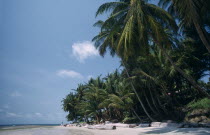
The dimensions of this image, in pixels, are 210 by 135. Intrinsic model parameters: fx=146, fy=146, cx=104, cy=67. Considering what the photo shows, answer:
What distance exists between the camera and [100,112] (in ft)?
95.7

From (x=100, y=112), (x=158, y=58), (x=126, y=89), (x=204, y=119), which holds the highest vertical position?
(x=158, y=58)

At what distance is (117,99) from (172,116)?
Answer: 687cm

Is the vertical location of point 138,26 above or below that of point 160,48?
above

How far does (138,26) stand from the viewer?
29.1 feet

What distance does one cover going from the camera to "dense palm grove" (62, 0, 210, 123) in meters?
8.83

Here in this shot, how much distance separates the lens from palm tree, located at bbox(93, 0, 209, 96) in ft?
28.5

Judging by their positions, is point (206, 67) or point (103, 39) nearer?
point (206, 67)

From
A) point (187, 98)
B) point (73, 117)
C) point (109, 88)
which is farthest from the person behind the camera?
point (73, 117)

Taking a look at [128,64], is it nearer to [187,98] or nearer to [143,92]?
[143,92]

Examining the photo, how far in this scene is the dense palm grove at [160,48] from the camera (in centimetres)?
883

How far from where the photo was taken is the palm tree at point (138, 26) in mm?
8672

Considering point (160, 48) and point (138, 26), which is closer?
point (138, 26)

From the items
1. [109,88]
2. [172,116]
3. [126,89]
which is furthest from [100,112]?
[172,116]

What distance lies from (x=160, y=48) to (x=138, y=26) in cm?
249
